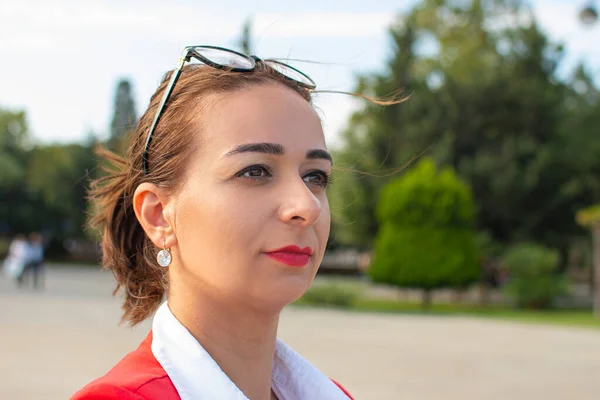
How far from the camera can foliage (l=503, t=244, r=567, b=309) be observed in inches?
A: 867

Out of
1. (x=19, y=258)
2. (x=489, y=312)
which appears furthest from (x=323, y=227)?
(x=19, y=258)

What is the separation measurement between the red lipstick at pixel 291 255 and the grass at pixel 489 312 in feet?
54.1

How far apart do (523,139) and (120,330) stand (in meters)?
18.6

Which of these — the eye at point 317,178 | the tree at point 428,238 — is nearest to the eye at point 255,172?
the eye at point 317,178

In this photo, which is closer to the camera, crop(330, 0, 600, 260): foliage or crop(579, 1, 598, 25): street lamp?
crop(579, 1, 598, 25): street lamp

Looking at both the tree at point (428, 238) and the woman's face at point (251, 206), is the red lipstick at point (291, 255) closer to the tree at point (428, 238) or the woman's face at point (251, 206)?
the woman's face at point (251, 206)

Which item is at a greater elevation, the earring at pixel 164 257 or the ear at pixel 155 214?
the ear at pixel 155 214

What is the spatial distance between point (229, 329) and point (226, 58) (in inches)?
23.9

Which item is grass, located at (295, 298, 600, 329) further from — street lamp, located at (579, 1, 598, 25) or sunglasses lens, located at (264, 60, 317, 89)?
sunglasses lens, located at (264, 60, 317, 89)

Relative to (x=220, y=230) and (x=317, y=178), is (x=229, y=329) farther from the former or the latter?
(x=317, y=178)

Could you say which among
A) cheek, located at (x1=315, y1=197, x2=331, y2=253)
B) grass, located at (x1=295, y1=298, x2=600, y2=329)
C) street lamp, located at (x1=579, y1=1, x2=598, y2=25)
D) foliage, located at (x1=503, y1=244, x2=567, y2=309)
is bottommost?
grass, located at (x1=295, y1=298, x2=600, y2=329)

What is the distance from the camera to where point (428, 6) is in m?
34.2

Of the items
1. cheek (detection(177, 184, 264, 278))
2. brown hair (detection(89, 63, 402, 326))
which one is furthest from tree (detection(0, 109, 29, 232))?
cheek (detection(177, 184, 264, 278))

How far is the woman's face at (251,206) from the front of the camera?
4.79 feet
